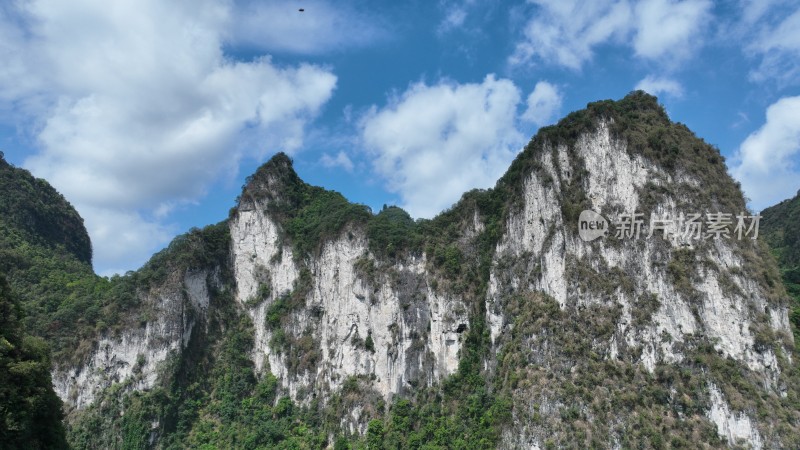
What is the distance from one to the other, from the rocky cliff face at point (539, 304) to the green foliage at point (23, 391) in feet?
87.2

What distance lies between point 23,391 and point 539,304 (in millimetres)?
34356

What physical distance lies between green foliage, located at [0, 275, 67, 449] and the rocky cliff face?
1046 inches

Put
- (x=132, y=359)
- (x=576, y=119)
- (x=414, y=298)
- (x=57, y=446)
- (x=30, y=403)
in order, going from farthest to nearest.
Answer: (x=132, y=359)
(x=414, y=298)
(x=576, y=119)
(x=57, y=446)
(x=30, y=403)

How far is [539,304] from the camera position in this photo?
4603cm

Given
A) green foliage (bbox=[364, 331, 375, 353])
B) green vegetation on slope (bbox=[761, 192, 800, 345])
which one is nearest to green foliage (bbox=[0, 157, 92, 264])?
green foliage (bbox=[364, 331, 375, 353])

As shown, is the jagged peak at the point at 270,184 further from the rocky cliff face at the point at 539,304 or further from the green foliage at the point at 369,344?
the green foliage at the point at 369,344

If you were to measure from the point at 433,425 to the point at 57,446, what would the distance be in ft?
89.7

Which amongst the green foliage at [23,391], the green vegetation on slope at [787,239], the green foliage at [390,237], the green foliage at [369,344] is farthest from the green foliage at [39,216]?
the green vegetation on slope at [787,239]

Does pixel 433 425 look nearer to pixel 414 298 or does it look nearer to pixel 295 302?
pixel 414 298

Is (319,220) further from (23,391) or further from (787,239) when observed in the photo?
(787,239)

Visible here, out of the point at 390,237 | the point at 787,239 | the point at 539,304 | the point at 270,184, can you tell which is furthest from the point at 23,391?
the point at 787,239

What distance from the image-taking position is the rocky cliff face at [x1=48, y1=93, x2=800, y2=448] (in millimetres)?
39469

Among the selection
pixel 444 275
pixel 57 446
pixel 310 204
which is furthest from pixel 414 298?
pixel 57 446

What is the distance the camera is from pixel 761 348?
39.7 meters
